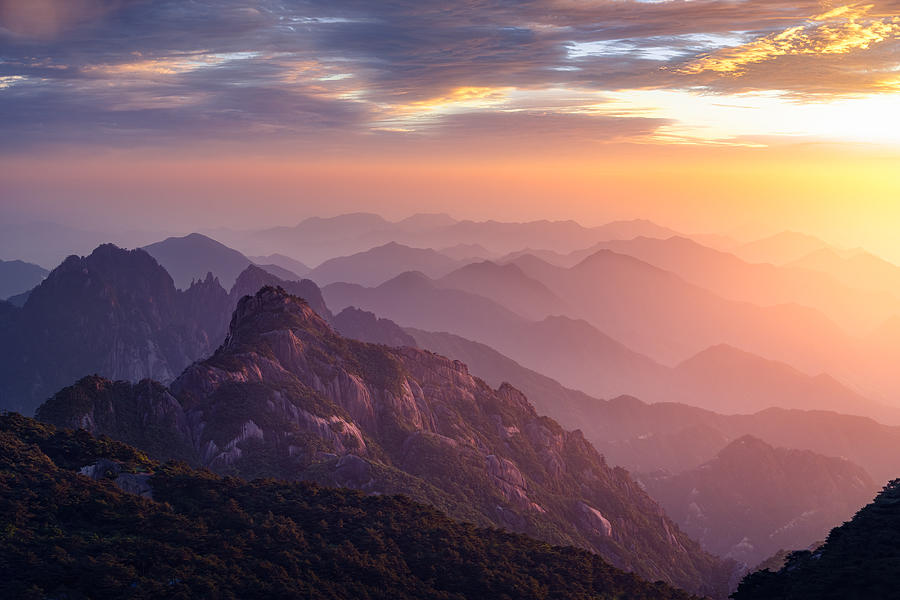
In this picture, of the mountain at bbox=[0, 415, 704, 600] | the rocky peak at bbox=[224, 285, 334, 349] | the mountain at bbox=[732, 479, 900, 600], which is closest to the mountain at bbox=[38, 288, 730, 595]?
the rocky peak at bbox=[224, 285, 334, 349]

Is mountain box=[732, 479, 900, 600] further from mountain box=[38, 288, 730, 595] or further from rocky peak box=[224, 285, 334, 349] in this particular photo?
rocky peak box=[224, 285, 334, 349]

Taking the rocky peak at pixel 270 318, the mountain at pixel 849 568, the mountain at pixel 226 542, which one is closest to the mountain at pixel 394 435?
the rocky peak at pixel 270 318

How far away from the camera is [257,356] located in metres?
148

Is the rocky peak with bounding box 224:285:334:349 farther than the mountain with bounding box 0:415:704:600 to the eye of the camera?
Yes

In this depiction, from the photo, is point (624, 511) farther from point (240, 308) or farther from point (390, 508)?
point (240, 308)

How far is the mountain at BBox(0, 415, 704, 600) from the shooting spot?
194ft

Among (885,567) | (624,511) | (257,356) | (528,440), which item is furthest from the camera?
(528,440)

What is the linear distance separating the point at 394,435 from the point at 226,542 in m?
83.4

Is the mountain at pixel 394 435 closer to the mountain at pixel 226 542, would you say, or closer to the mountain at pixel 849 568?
the mountain at pixel 226 542

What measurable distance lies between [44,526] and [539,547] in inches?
2402

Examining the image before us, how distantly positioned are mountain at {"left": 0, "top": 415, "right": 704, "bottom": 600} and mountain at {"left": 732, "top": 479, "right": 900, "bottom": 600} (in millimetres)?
15588

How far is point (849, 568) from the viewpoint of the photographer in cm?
6438

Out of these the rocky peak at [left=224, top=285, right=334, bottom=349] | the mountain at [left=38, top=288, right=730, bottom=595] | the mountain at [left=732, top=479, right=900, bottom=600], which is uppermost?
the mountain at [left=732, top=479, right=900, bottom=600]

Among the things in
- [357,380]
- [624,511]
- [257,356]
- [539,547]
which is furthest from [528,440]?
[539,547]
